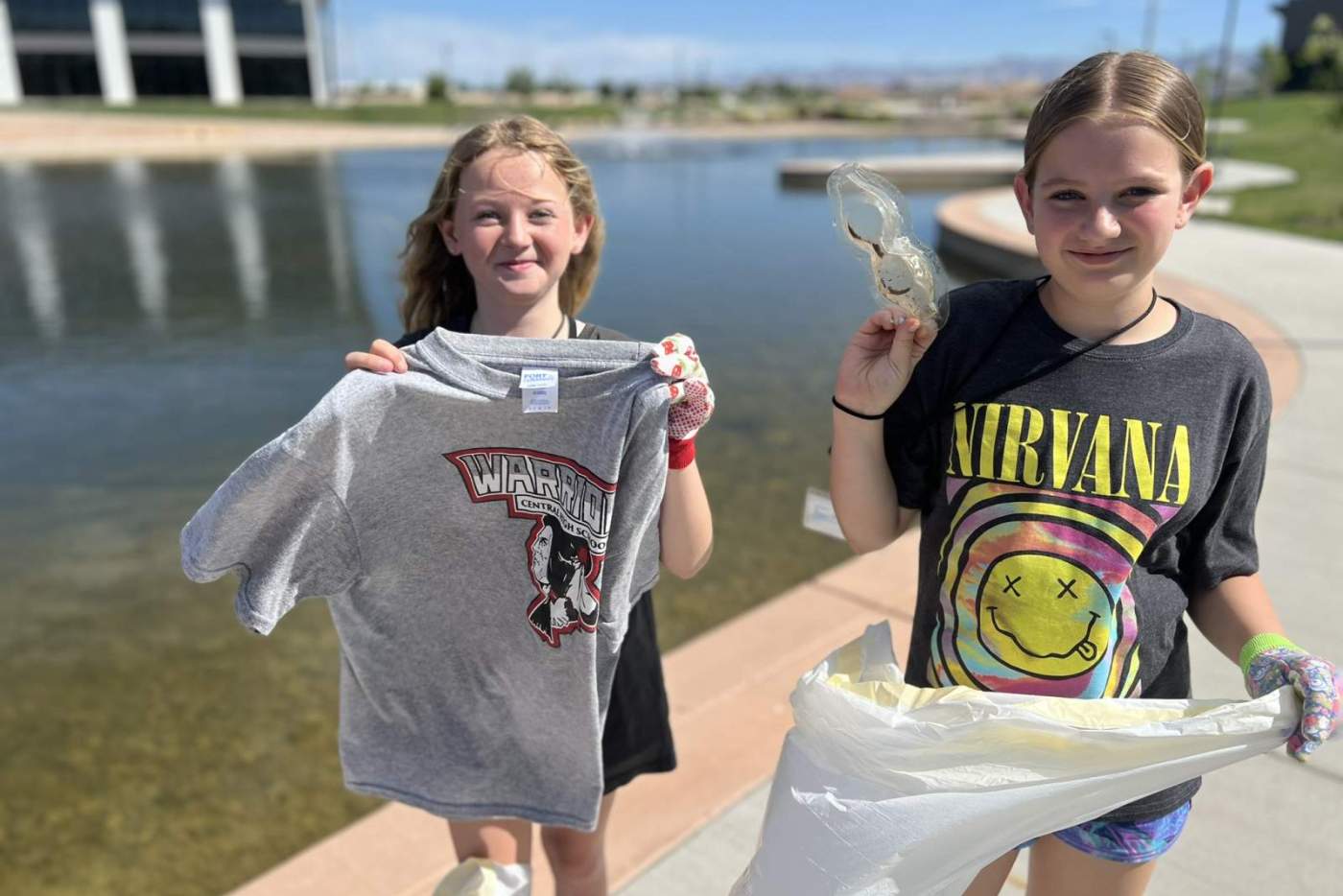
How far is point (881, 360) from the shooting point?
1.51 m

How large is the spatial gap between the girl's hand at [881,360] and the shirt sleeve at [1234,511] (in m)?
0.49

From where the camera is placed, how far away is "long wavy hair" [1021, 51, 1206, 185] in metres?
1.38

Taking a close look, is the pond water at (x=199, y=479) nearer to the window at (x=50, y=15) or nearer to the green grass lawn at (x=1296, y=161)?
the green grass lawn at (x=1296, y=161)

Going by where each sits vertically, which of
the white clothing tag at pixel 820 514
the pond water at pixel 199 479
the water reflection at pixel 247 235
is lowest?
the water reflection at pixel 247 235

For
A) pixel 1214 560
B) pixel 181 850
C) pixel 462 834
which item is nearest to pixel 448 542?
pixel 462 834

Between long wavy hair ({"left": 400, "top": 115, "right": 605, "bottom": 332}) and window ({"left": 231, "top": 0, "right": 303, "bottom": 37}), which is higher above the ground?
window ({"left": 231, "top": 0, "right": 303, "bottom": 37})

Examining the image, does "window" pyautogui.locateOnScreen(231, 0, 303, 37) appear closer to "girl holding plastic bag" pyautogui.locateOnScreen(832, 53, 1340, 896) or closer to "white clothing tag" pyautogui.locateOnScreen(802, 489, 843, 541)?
"white clothing tag" pyautogui.locateOnScreen(802, 489, 843, 541)

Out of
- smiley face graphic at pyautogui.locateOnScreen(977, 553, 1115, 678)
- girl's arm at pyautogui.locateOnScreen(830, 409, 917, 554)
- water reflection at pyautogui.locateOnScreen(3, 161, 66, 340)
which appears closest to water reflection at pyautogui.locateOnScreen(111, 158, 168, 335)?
water reflection at pyautogui.locateOnScreen(3, 161, 66, 340)

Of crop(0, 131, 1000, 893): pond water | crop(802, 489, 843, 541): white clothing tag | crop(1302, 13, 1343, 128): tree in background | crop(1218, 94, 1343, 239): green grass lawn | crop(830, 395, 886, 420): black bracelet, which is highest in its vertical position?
crop(1302, 13, 1343, 128): tree in background

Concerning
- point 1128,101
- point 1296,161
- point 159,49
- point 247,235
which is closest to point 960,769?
point 1128,101

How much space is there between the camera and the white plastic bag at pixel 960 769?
1410 mm

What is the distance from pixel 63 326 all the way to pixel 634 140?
40.2 meters

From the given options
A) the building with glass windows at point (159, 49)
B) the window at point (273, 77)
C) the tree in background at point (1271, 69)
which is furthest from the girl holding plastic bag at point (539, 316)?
the window at point (273, 77)

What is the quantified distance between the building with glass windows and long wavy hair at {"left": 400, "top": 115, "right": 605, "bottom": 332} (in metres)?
69.3
